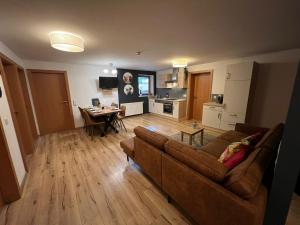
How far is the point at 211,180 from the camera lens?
3.67 ft

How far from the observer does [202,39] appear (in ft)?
7.63

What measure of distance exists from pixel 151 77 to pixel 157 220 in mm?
6252

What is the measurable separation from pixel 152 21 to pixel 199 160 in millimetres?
1811

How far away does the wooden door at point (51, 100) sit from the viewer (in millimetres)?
3924

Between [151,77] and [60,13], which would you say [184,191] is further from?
[151,77]

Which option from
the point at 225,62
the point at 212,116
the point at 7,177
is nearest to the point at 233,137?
the point at 212,116

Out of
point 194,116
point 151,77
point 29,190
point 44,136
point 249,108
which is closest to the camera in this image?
point 29,190

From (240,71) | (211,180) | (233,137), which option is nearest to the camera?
(211,180)

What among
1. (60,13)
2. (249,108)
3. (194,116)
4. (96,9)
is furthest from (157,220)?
(194,116)

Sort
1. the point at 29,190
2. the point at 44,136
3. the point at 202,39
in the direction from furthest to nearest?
the point at 44,136 < the point at 202,39 < the point at 29,190

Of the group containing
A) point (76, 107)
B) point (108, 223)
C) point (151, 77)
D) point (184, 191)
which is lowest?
point (108, 223)

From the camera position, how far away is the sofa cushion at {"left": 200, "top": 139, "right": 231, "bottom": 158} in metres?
2.01

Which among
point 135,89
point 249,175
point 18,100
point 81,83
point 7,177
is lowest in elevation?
point 7,177

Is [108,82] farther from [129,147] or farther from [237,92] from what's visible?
[237,92]
